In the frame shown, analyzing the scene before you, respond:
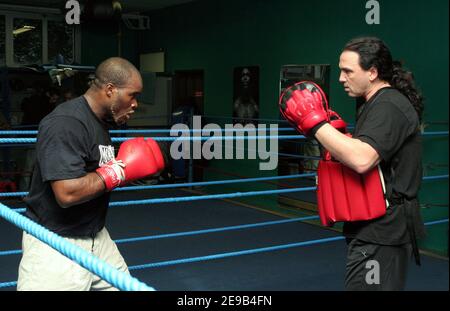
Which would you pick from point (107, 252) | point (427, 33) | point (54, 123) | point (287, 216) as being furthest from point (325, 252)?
point (54, 123)

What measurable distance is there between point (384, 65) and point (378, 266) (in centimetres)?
53

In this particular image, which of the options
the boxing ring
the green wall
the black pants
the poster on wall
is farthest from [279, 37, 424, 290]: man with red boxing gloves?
the poster on wall

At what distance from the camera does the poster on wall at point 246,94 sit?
17.4 feet

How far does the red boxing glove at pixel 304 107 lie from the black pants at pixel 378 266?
14.0 inches

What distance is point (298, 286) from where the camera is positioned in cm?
277

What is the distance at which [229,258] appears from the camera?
330 centimetres

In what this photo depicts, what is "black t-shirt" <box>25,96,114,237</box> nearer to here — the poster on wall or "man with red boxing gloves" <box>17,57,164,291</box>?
"man with red boxing gloves" <box>17,57,164,291</box>

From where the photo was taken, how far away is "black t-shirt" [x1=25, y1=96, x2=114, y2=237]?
1249 millimetres

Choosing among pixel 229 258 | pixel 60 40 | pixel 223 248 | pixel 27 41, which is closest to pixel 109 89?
pixel 229 258

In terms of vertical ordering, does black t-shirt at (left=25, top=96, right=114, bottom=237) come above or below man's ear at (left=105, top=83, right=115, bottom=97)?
below

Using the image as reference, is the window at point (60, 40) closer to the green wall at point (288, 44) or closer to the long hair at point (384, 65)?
the green wall at point (288, 44)

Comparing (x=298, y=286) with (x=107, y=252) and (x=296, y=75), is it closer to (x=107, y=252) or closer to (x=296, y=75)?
(x=107, y=252)

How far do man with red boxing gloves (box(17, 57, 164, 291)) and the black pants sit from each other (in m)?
0.65

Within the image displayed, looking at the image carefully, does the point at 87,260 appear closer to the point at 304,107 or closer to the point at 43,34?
the point at 304,107
